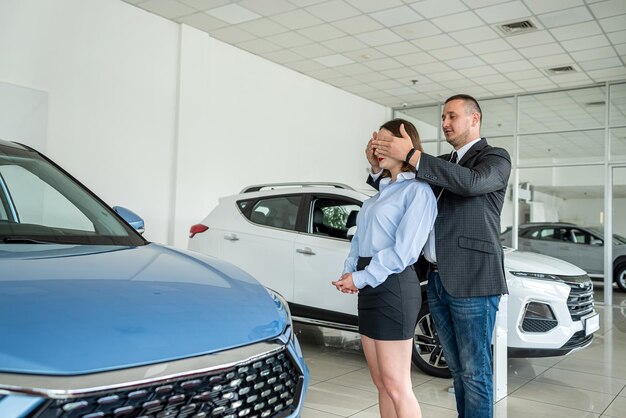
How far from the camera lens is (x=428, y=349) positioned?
4109mm

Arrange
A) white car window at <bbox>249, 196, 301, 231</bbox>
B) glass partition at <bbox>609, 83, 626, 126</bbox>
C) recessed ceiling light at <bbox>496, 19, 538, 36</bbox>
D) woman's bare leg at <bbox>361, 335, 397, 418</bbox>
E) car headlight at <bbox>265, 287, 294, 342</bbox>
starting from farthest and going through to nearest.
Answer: glass partition at <bbox>609, 83, 626, 126</bbox> → recessed ceiling light at <bbox>496, 19, 538, 36</bbox> → white car window at <bbox>249, 196, 301, 231</bbox> → woman's bare leg at <bbox>361, 335, 397, 418</bbox> → car headlight at <bbox>265, 287, 294, 342</bbox>

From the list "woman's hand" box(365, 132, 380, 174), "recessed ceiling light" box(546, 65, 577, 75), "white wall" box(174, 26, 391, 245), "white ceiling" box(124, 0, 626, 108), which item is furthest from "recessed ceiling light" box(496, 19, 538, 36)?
"woman's hand" box(365, 132, 380, 174)

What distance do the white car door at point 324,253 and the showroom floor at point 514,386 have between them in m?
0.51

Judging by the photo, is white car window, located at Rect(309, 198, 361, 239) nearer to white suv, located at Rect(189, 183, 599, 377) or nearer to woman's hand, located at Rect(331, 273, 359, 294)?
white suv, located at Rect(189, 183, 599, 377)

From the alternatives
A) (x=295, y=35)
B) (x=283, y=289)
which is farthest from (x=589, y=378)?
(x=295, y=35)

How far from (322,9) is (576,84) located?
18.1 feet

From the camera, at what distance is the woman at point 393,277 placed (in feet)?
6.70

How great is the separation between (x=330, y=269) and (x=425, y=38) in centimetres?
483

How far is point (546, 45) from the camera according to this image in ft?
26.6

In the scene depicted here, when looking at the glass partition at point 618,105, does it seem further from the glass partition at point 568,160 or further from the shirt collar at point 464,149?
the shirt collar at point 464,149

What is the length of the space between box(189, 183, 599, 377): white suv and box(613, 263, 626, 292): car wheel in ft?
21.7

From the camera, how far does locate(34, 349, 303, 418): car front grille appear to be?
1058 millimetres

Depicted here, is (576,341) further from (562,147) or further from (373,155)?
(562,147)

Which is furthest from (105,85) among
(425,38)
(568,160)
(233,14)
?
(568,160)
